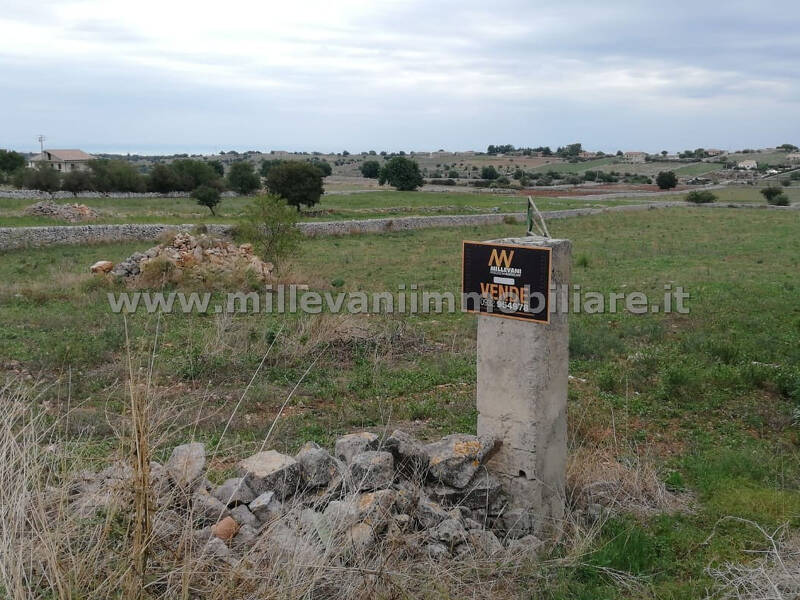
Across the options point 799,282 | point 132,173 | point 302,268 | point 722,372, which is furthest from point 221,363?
point 132,173

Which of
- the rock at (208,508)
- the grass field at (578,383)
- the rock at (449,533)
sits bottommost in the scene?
the grass field at (578,383)

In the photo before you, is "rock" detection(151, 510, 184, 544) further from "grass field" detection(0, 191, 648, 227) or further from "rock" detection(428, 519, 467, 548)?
"grass field" detection(0, 191, 648, 227)

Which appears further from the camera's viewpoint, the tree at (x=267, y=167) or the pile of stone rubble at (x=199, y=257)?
the tree at (x=267, y=167)

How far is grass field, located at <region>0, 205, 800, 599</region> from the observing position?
4816mm

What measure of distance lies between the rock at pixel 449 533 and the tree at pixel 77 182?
147 ft

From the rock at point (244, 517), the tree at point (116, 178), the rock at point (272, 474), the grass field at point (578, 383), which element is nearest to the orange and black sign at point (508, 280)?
the grass field at point (578, 383)

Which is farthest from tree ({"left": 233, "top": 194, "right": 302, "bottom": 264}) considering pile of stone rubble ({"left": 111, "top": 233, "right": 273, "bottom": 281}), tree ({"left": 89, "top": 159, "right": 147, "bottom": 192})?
tree ({"left": 89, "top": 159, "right": 147, "bottom": 192})

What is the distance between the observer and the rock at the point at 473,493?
474 centimetres

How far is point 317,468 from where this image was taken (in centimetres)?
457

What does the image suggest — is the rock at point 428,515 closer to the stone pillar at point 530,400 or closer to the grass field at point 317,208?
the stone pillar at point 530,400

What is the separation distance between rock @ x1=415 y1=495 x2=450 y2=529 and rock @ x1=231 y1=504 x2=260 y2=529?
101 centimetres

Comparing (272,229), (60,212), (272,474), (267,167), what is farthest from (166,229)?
Answer: (267,167)

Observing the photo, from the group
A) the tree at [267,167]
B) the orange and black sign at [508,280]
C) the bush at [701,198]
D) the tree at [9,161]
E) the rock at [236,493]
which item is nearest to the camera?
the rock at [236,493]

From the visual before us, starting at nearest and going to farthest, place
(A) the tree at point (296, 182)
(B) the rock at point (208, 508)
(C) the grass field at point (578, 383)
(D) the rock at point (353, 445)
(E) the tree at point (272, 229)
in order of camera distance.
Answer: (B) the rock at point (208, 508), (C) the grass field at point (578, 383), (D) the rock at point (353, 445), (E) the tree at point (272, 229), (A) the tree at point (296, 182)
